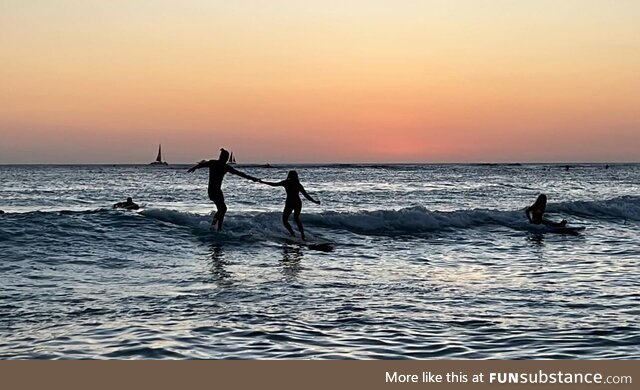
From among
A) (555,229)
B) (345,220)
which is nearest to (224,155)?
(345,220)

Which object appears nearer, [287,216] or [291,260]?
[291,260]

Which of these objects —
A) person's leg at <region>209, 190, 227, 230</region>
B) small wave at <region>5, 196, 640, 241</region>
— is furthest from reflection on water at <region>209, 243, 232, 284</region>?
small wave at <region>5, 196, 640, 241</region>

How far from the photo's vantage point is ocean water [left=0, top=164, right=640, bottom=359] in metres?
7.26

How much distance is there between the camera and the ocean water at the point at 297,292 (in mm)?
7258

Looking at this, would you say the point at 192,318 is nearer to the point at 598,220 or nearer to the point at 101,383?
the point at 101,383

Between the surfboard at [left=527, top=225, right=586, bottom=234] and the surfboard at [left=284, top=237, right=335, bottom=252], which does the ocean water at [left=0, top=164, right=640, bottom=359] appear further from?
the surfboard at [left=527, top=225, right=586, bottom=234]

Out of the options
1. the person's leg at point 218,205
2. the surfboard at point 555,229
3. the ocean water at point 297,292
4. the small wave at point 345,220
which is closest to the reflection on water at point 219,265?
the ocean water at point 297,292

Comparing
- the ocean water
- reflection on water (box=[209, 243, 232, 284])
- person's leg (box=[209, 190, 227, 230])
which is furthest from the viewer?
person's leg (box=[209, 190, 227, 230])

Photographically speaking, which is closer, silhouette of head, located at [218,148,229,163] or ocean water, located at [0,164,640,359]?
ocean water, located at [0,164,640,359]

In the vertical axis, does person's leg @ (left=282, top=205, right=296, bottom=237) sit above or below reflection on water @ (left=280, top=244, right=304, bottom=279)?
above

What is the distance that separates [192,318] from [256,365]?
8.02 ft

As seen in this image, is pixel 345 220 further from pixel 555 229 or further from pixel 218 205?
pixel 555 229

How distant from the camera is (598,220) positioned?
85.8ft

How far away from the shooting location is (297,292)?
10.3 m
